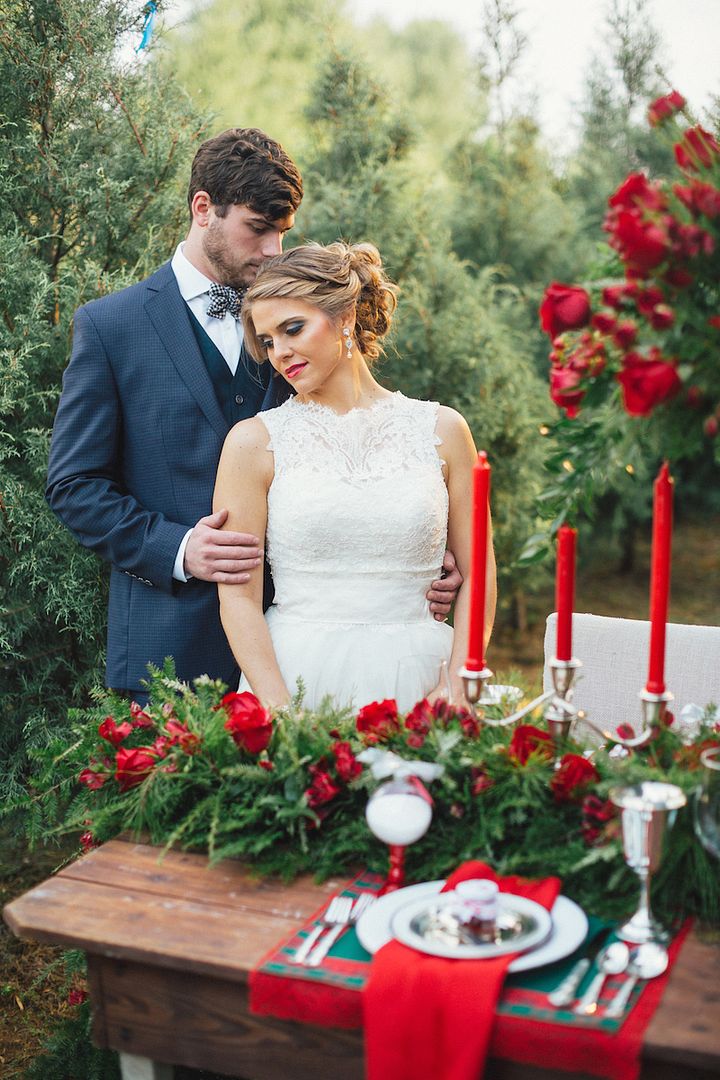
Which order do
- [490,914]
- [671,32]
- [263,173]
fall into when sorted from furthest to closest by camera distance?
[671,32] → [263,173] → [490,914]

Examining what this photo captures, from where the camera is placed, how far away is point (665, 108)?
1.62 m

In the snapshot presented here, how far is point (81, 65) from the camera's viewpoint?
12.1 feet

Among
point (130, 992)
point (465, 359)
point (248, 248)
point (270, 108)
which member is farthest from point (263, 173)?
point (270, 108)

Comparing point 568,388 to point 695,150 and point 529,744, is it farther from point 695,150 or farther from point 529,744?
point 529,744

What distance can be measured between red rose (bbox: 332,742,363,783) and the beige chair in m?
0.96

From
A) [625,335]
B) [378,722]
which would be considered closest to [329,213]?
[378,722]

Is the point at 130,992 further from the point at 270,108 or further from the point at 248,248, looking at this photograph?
the point at 270,108

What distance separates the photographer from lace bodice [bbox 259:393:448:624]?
9.61 ft

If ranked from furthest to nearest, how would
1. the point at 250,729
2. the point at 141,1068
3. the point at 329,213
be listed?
1. the point at 329,213
2. the point at 250,729
3. the point at 141,1068

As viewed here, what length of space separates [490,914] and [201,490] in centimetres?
179

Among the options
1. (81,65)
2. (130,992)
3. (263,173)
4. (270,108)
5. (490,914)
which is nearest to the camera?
(490,914)

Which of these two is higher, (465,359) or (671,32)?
(671,32)

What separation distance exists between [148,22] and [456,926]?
3390 mm

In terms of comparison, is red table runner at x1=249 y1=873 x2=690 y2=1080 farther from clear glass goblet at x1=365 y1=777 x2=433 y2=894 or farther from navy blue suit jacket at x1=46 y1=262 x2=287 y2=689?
navy blue suit jacket at x1=46 y1=262 x2=287 y2=689
